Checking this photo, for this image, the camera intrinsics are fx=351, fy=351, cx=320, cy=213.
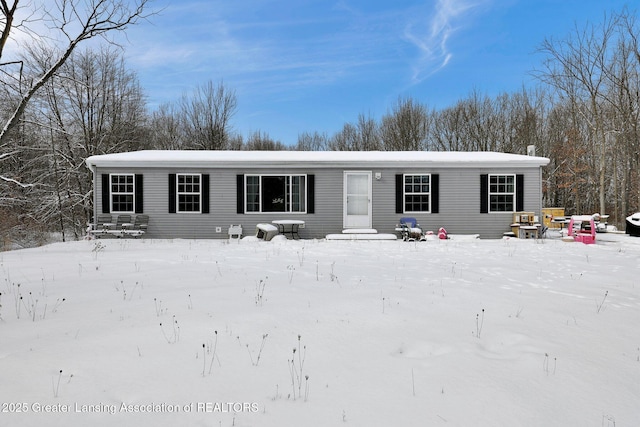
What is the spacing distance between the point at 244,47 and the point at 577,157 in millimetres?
21856

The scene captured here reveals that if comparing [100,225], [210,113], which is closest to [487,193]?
[100,225]

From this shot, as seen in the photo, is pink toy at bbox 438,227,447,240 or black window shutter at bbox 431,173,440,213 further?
black window shutter at bbox 431,173,440,213

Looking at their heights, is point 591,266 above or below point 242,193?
below

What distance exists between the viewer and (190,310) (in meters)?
4.05

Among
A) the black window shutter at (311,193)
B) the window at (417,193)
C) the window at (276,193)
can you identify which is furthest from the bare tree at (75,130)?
the window at (417,193)

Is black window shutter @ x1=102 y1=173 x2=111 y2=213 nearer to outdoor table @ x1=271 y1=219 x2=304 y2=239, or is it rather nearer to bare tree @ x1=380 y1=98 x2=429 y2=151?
outdoor table @ x1=271 y1=219 x2=304 y2=239

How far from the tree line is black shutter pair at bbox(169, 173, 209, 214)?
4562 millimetres

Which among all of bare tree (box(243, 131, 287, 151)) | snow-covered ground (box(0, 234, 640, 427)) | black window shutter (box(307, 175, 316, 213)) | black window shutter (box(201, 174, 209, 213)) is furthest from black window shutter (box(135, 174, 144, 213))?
bare tree (box(243, 131, 287, 151))

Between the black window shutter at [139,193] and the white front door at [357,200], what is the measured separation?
719cm

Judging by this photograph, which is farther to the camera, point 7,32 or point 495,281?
point 7,32

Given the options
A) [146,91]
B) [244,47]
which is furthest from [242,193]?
[146,91]

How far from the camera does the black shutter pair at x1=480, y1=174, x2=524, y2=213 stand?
12.5 m

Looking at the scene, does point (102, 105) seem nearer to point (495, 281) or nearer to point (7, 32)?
point (7, 32)

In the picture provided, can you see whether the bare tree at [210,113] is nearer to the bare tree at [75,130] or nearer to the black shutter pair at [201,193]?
the bare tree at [75,130]
